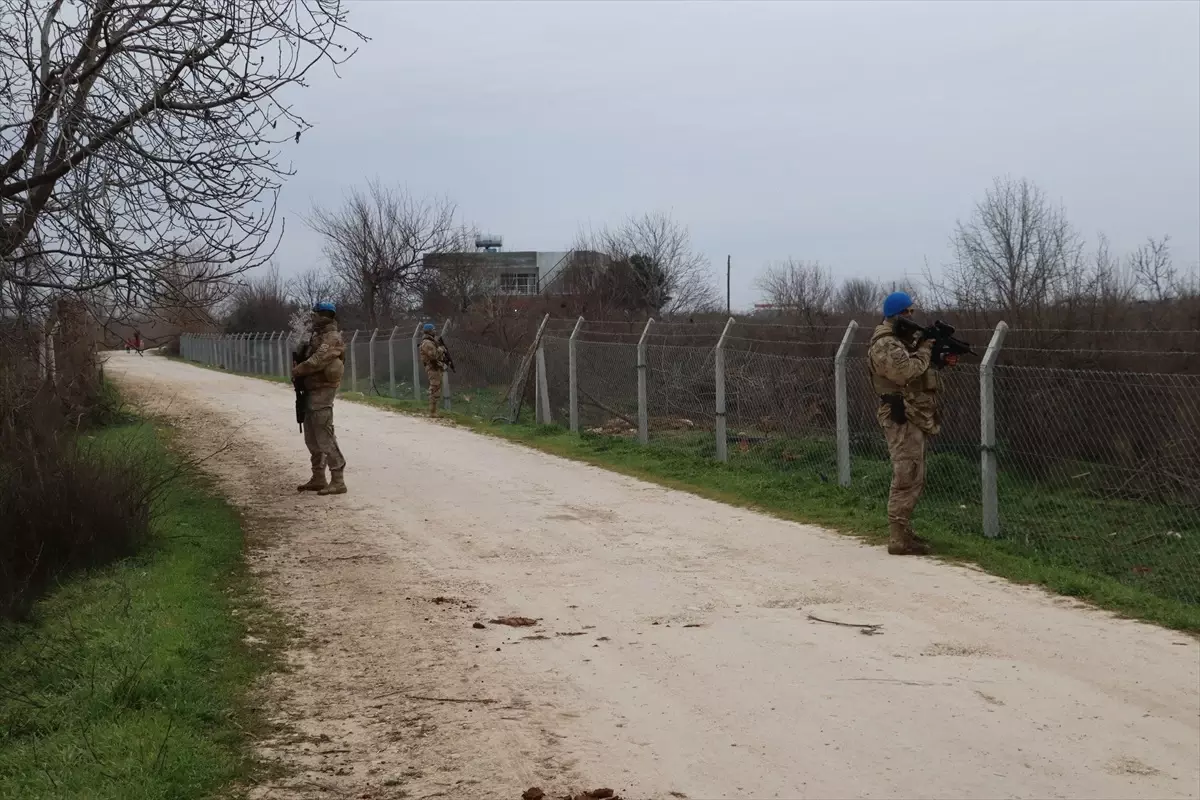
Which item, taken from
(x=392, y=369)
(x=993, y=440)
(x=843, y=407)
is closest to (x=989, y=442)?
(x=993, y=440)

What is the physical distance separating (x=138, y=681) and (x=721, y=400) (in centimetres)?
868

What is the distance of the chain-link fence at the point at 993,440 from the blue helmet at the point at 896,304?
2.88ft

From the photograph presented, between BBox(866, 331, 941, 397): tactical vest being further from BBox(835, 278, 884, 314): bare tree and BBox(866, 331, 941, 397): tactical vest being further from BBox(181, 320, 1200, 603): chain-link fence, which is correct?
BBox(835, 278, 884, 314): bare tree

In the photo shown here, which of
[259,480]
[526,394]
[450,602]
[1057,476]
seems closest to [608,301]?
[526,394]

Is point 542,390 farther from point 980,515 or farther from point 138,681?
point 138,681

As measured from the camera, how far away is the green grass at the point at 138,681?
4.36 meters

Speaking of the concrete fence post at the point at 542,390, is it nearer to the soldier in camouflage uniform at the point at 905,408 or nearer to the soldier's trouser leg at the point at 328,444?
the soldier's trouser leg at the point at 328,444

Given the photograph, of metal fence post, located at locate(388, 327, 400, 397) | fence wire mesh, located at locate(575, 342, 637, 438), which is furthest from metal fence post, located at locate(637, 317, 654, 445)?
metal fence post, located at locate(388, 327, 400, 397)

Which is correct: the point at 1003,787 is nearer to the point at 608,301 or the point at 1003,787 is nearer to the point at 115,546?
the point at 115,546

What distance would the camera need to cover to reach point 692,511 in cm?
1049

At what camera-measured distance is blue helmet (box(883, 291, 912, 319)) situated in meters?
8.45

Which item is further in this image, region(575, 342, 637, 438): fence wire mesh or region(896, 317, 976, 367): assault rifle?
region(575, 342, 637, 438): fence wire mesh

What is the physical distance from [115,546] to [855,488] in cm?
667

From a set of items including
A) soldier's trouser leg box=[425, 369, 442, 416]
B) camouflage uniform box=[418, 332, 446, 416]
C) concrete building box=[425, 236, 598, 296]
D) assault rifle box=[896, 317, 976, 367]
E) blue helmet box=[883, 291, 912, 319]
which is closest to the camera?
assault rifle box=[896, 317, 976, 367]
